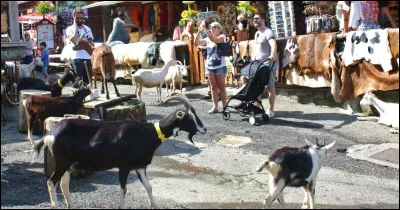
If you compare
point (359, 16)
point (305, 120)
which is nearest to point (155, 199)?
point (305, 120)

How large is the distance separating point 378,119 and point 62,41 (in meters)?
19.0

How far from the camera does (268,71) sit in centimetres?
959

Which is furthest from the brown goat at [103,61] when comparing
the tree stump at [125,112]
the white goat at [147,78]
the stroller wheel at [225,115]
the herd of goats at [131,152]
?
the herd of goats at [131,152]

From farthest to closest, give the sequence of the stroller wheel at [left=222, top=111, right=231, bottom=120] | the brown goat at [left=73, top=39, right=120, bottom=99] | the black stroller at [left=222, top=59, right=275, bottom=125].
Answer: the brown goat at [left=73, top=39, right=120, bottom=99], the stroller wheel at [left=222, top=111, right=231, bottom=120], the black stroller at [left=222, top=59, right=275, bottom=125]

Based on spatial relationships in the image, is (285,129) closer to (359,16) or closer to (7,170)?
(359,16)

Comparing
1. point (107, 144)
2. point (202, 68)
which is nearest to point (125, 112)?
point (107, 144)

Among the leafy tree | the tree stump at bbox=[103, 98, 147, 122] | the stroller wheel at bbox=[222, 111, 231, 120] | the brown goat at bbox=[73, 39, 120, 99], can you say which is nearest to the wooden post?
the brown goat at bbox=[73, 39, 120, 99]

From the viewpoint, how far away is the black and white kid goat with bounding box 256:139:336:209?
4.92 m

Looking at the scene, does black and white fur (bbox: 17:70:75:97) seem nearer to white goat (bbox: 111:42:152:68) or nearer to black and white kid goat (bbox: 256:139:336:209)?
white goat (bbox: 111:42:152:68)

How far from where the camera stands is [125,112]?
8883 millimetres

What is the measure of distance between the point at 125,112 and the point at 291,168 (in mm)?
4499

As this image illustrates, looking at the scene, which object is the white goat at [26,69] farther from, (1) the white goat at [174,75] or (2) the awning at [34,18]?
(2) the awning at [34,18]

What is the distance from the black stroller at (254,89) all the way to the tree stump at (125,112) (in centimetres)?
181

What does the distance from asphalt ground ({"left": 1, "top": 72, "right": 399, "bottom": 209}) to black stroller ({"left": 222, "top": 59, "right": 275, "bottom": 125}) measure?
0.81 ft
